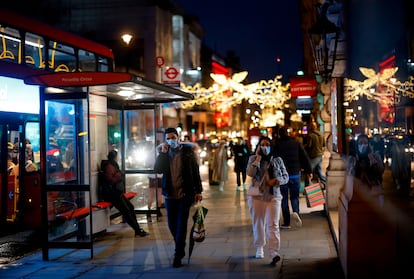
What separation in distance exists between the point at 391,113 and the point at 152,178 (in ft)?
27.2

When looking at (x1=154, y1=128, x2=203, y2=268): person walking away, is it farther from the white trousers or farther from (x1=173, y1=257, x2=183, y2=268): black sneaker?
the white trousers

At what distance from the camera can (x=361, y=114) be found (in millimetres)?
8578

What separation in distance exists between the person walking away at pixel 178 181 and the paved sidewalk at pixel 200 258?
23.8 inches

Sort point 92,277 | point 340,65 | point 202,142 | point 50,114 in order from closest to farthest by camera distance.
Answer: point 92,277 → point 50,114 → point 340,65 → point 202,142

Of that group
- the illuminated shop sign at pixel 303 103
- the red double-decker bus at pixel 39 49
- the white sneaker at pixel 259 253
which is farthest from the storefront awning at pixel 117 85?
the illuminated shop sign at pixel 303 103

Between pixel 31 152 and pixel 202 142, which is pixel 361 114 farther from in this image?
pixel 202 142

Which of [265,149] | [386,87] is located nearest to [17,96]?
[265,149]

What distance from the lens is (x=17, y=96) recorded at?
12.5 metres

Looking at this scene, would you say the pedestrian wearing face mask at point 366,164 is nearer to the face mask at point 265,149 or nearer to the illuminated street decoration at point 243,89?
the face mask at point 265,149

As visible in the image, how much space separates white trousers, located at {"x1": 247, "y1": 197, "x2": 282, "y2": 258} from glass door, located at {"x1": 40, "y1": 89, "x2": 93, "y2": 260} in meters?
2.78

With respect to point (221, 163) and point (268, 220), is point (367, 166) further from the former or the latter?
point (221, 163)

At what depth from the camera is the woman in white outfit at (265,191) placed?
27.8ft

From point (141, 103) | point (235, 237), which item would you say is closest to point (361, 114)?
point (235, 237)

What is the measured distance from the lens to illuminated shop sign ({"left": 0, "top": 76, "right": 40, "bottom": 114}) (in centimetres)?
1198
